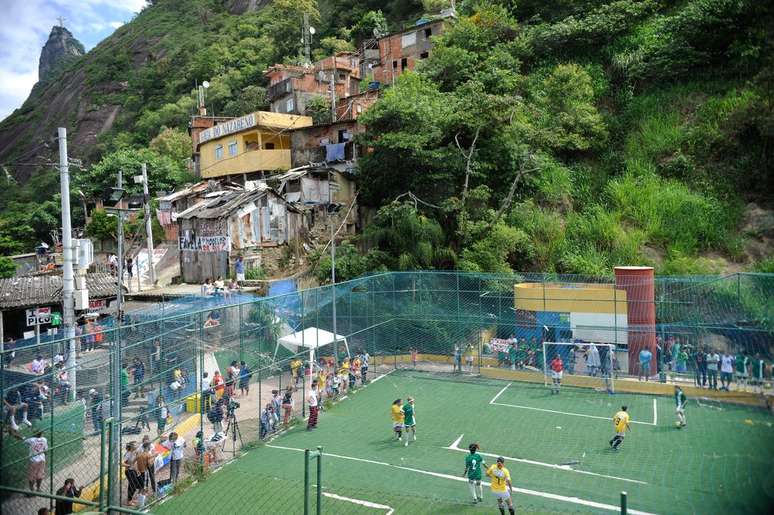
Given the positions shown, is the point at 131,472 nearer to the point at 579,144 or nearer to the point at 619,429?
the point at 619,429

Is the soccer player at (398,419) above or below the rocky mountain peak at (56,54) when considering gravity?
below

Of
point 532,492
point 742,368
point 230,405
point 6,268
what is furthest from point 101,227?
point 742,368

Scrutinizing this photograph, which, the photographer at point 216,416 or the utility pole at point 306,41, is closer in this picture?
Answer: the photographer at point 216,416

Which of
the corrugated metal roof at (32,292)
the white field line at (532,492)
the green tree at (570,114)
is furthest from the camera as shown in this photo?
the green tree at (570,114)

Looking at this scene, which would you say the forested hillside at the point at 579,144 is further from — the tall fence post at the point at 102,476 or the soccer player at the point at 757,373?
the tall fence post at the point at 102,476

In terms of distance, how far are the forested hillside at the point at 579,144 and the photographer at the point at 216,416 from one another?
12.6 meters

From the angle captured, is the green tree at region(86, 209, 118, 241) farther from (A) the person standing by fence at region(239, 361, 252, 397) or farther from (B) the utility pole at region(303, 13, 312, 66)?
(A) the person standing by fence at region(239, 361, 252, 397)

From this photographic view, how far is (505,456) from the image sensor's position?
13.5 meters

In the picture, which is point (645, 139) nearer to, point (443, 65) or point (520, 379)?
point (443, 65)

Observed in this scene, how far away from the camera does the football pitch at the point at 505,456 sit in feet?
35.8

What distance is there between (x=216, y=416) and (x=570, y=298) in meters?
13.1

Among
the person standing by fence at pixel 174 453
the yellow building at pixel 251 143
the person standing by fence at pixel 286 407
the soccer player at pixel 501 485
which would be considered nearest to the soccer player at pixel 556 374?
the person standing by fence at pixel 286 407

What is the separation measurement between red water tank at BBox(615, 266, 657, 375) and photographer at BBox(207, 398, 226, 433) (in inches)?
535

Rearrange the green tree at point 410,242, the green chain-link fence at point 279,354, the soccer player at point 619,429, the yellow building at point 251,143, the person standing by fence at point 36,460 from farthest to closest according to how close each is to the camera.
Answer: the yellow building at point 251,143, the green tree at point 410,242, the soccer player at point 619,429, the green chain-link fence at point 279,354, the person standing by fence at point 36,460
